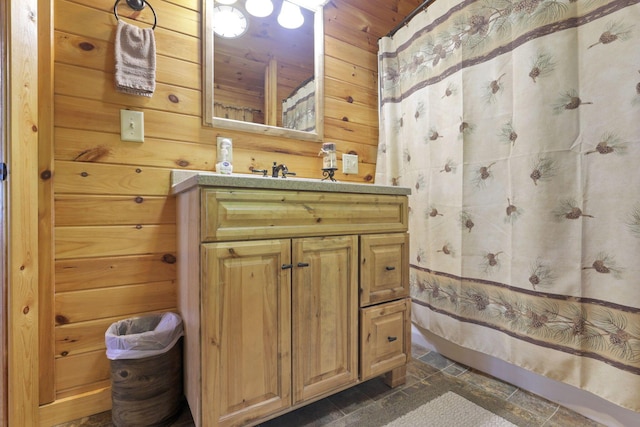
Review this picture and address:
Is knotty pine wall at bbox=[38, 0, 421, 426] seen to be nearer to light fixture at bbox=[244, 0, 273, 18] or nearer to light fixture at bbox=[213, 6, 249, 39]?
light fixture at bbox=[213, 6, 249, 39]

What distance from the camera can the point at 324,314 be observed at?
3.45 ft

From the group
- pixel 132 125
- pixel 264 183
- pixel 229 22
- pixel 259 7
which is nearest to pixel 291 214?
pixel 264 183

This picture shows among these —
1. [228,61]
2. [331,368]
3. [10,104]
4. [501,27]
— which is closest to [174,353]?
[331,368]

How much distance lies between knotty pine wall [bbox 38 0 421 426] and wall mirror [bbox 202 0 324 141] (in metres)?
0.07

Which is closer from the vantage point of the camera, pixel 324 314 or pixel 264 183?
pixel 264 183

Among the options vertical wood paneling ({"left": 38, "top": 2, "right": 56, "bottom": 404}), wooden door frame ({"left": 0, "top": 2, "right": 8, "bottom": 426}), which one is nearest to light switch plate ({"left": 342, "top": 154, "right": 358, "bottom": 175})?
vertical wood paneling ({"left": 38, "top": 2, "right": 56, "bottom": 404})

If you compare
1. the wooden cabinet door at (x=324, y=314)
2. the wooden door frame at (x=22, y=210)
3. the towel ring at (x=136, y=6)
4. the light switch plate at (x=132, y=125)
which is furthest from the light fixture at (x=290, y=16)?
the wooden cabinet door at (x=324, y=314)

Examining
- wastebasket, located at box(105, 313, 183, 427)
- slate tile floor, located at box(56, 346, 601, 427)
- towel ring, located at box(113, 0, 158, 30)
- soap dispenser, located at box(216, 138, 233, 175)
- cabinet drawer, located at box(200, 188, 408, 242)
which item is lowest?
slate tile floor, located at box(56, 346, 601, 427)

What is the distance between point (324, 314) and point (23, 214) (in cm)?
109

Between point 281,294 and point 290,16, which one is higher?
point 290,16

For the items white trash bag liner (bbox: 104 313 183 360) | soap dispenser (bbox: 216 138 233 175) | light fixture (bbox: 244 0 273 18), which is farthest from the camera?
light fixture (bbox: 244 0 273 18)

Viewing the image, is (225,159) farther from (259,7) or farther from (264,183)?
(259,7)

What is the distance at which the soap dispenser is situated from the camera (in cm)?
128

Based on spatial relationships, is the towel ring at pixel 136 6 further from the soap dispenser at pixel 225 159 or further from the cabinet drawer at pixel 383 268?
the cabinet drawer at pixel 383 268
